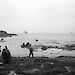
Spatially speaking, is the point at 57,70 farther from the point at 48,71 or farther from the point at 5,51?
the point at 5,51

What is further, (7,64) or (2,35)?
(2,35)

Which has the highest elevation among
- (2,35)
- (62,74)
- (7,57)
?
(2,35)

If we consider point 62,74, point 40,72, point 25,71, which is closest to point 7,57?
point 25,71

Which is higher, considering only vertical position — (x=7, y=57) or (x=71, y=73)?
(x=7, y=57)

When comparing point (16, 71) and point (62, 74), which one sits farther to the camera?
point (16, 71)

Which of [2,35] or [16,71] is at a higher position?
[2,35]

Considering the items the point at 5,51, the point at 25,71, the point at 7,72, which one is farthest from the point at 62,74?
the point at 5,51

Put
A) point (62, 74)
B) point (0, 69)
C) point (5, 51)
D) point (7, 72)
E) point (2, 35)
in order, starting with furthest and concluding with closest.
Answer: point (2, 35) → point (5, 51) → point (0, 69) → point (7, 72) → point (62, 74)

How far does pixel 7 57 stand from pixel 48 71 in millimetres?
6787

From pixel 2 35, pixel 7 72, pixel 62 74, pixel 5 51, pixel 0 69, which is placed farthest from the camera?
pixel 2 35

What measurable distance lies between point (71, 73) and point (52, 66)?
141 inches

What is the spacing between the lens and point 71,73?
1689cm

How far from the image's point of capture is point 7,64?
2172cm

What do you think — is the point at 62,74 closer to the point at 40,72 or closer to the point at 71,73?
the point at 71,73
